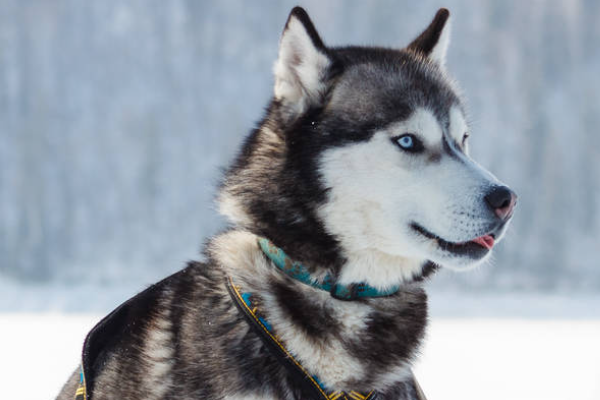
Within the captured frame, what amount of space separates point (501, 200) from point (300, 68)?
670 mm

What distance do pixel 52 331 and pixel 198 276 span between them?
409cm

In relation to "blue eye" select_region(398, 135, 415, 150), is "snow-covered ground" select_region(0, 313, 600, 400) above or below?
below

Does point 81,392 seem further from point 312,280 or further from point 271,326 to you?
point 312,280

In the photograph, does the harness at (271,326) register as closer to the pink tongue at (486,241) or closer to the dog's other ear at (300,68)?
the pink tongue at (486,241)

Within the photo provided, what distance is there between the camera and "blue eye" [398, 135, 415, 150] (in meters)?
1.82

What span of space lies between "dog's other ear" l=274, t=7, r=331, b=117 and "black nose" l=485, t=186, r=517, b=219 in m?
0.55

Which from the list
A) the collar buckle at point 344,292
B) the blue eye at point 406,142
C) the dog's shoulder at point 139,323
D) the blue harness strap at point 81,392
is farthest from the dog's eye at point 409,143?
the blue harness strap at point 81,392

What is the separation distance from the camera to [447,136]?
193cm

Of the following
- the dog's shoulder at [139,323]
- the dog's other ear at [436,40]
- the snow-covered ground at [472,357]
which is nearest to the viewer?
the dog's shoulder at [139,323]

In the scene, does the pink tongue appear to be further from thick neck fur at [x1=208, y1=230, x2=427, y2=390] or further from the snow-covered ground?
the snow-covered ground

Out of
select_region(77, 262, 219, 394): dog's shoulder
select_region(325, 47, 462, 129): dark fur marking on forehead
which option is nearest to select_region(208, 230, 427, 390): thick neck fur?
select_region(77, 262, 219, 394): dog's shoulder

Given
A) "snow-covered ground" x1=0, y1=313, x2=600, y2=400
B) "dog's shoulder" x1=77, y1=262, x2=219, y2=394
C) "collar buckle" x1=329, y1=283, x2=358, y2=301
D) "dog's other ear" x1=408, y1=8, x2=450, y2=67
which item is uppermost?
"dog's other ear" x1=408, y1=8, x2=450, y2=67

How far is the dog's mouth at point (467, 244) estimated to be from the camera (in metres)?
1.80

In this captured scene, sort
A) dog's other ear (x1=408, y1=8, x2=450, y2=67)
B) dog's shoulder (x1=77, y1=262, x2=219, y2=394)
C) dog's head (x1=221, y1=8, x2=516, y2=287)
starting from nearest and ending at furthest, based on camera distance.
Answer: dog's head (x1=221, y1=8, x2=516, y2=287) < dog's shoulder (x1=77, y1=262, x2=219, y2=394) < dog's other ear (x1=408, y1=8, x2=450, y2=67)
